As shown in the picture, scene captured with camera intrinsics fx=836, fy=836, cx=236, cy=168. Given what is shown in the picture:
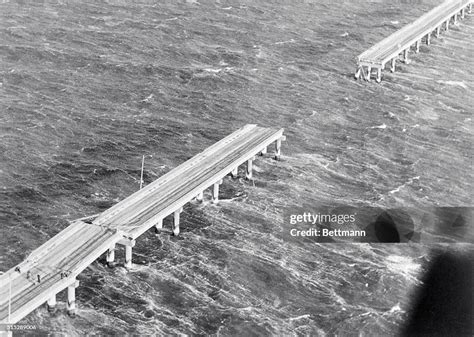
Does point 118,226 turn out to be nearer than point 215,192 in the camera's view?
Yes

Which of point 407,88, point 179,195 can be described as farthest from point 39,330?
point 407,88

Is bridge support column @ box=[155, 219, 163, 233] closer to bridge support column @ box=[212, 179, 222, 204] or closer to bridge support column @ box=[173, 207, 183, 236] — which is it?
bridge support column @ box=[173, 207, 183, 236]

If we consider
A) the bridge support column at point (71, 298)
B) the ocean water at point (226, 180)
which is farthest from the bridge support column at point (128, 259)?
the bridge support column at point (71, 298)

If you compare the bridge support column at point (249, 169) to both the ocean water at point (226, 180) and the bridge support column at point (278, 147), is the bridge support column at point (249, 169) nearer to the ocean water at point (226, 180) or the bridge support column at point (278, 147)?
the ocean water at point (226, 180)

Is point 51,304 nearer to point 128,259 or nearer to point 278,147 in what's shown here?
point 128,259

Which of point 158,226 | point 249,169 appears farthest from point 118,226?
point 249,169

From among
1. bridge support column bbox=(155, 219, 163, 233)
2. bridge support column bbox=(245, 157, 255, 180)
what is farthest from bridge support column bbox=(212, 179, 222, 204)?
bridge support column bbox=(155, 219, 163, 233)
